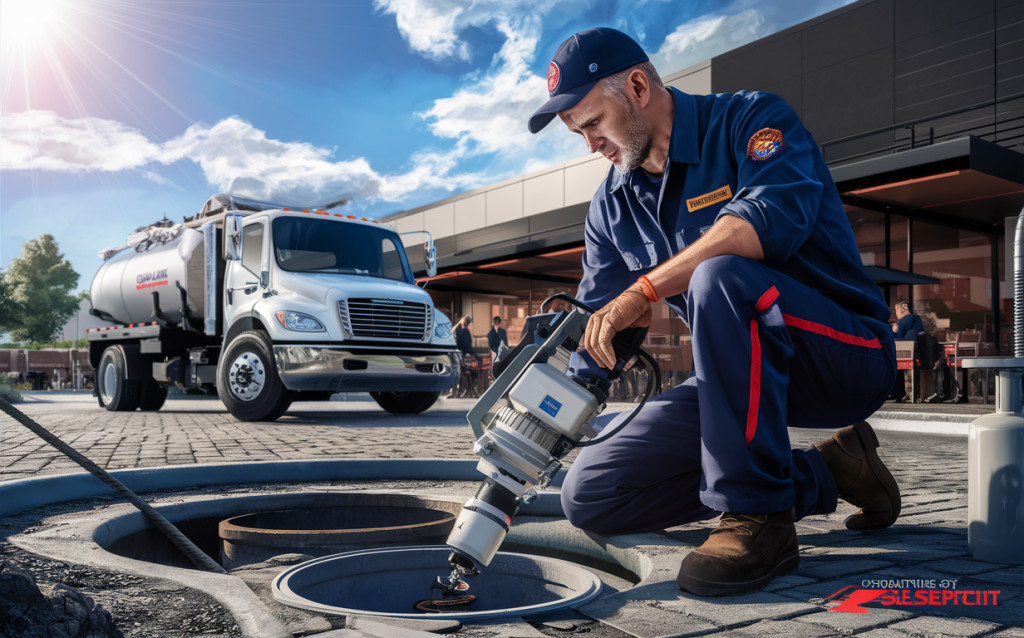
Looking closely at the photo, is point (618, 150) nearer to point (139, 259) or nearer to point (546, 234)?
point (139, 259)

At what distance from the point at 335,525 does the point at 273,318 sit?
555 centimetres

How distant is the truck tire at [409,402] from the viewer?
10344 millimetres

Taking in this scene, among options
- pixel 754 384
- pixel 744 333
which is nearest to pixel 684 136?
pixel 744 333

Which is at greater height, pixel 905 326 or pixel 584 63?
pixel 584 63

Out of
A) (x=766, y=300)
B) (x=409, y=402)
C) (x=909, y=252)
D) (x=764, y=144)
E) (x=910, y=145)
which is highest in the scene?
(x=910, y=145)

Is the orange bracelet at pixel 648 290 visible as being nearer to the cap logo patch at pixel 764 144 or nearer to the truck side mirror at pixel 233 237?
the cap logo patch at pixel 764 144

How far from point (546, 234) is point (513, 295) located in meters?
2.74

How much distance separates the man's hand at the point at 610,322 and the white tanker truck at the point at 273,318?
21.4 feet

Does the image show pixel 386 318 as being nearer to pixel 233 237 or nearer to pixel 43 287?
pixel 233 237

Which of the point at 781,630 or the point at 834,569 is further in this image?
the point at 834,569

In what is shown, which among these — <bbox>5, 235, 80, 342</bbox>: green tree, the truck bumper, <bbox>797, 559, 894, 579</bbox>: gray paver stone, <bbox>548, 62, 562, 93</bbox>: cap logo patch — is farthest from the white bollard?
<bbox>5, 235, 80, 342</bbox>: green tree

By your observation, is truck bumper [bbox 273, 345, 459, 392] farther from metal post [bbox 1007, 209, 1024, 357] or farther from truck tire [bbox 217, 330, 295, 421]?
metal post [bbox 1007, 209, 1024, 357]

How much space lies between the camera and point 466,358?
1669cm

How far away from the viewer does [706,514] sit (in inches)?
96.8
